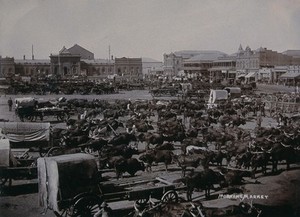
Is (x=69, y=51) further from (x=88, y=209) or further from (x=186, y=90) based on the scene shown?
(x=88, y=209)

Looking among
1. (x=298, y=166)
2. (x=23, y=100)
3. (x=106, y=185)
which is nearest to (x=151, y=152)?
(x=106, y=185)

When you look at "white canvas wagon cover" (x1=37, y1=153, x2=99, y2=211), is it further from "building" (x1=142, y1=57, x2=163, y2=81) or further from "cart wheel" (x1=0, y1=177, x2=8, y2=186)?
"building" (x1=142, y1=57, x2=163, y2=81)

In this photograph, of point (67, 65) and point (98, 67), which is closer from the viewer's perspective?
point (67, 65)

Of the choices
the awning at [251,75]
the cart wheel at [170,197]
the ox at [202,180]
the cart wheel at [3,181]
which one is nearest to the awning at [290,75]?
the awning at [251,75]

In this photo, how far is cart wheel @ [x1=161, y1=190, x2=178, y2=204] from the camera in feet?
19.0

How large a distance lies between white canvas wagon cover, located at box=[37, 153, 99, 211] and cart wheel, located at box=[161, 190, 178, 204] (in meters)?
0.98

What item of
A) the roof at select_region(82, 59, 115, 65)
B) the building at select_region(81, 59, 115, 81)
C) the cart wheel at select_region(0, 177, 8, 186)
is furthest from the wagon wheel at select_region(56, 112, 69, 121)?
the roof at select_region(82, 59, 115, 65)

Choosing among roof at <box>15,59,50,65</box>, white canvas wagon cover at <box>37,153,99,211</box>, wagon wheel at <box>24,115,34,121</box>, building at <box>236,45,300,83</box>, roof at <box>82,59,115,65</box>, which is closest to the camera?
white canvas wagon cover at <box>37,153,99,211</box>

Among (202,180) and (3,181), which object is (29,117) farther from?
(202,180)

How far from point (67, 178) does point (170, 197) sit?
162 centimetres

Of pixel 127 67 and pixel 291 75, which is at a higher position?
pixel 127 67

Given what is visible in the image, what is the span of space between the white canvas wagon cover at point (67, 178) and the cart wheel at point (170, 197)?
38.6 inches

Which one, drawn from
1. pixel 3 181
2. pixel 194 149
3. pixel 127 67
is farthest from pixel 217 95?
pixel 127 67

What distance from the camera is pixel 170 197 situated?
6051mm
